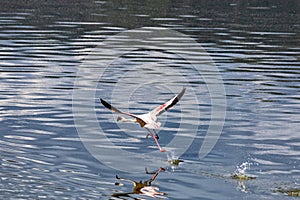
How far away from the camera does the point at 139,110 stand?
30.2 metres

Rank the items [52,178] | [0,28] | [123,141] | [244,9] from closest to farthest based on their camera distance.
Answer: [52,178]
[123,141]
[0,28]
[244,9]

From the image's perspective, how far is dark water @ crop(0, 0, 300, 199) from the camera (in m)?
Answer: 20.8

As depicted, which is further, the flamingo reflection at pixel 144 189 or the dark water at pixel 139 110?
the dark water at pixel 139 110

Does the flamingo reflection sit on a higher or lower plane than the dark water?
lower

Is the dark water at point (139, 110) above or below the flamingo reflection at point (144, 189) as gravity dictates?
above

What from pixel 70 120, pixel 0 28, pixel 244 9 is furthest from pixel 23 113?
pixel 244 9

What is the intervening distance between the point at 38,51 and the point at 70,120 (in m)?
18.8

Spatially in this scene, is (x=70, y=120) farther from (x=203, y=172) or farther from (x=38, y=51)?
(x=38, y=51)

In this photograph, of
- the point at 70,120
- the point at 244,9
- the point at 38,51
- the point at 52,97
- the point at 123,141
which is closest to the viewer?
the point at 123,141

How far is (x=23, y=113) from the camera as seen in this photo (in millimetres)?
28969

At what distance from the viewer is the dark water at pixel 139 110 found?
20.8 metres

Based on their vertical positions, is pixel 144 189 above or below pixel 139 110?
below

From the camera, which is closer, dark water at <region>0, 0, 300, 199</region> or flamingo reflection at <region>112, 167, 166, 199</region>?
flamingo reflection at <region>112, 167, 166, 199</region>

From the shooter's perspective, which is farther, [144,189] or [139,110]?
[139,110]
